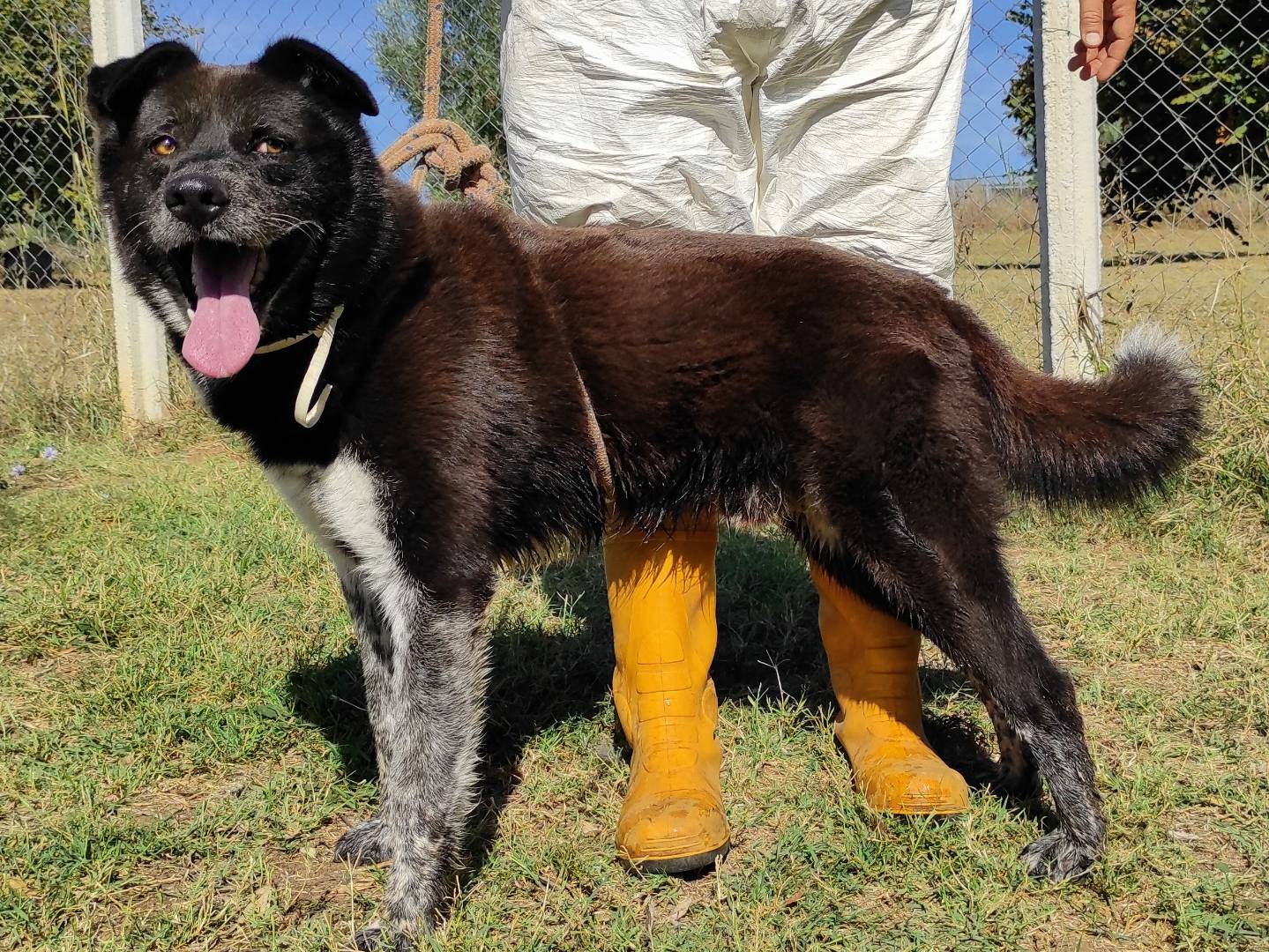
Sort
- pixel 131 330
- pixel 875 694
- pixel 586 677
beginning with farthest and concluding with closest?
pixel 131 330 < pixel 586 677 < pixel 875 694

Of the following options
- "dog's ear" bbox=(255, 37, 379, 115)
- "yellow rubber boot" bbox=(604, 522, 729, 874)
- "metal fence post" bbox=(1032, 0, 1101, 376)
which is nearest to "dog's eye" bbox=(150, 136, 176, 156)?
"dog's ear" bbox=(255, 37, 379, 115)

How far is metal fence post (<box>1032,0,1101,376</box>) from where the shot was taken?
3771 mm

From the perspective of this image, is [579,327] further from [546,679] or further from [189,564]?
[189,564]

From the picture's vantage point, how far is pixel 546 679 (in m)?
2.87

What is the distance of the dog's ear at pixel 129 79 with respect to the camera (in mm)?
1914

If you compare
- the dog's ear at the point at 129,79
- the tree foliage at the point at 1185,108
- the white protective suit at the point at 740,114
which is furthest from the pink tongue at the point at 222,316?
the tree foliage at the point at 1185,108

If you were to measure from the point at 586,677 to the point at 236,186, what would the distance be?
1.69m

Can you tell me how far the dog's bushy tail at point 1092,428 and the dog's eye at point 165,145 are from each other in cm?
165

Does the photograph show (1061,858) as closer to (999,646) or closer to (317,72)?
(999,646)

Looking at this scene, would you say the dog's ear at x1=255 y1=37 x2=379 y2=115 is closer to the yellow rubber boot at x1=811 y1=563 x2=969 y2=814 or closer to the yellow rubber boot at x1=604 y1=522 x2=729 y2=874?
the yellow rubber boot at x1=604 y1=522 x2=729 y2=874

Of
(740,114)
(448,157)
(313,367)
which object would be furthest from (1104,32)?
(313,367)

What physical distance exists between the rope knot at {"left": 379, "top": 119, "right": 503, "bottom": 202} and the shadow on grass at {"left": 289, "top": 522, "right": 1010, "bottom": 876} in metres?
1.16

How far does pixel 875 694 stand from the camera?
2.33 meters

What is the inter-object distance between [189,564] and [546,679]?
145 cm
